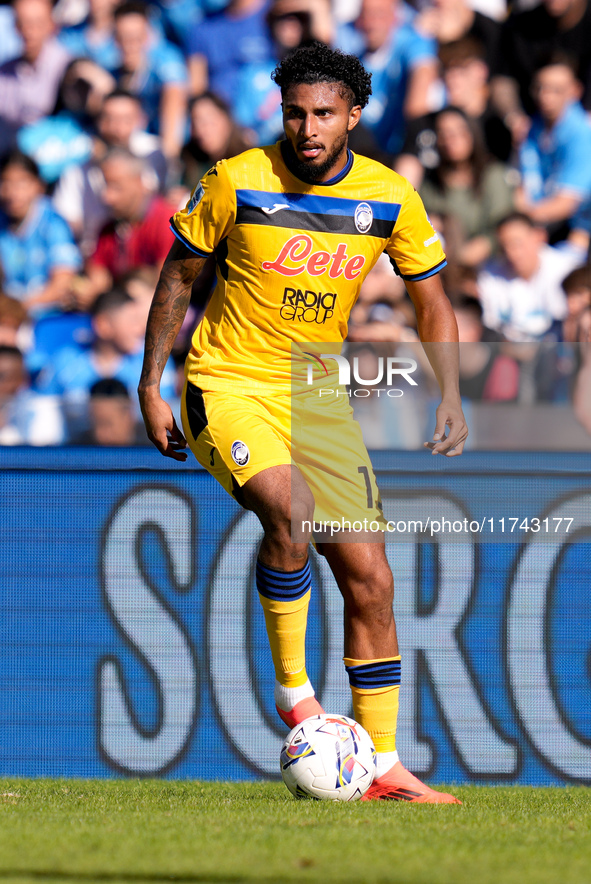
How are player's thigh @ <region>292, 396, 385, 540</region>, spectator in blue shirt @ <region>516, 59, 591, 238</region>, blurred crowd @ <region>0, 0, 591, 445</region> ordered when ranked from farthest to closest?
spectator in blue shirt @ <region>516, 59, 591, 238</region>
blurred crowd @ <region>0, 0, 591, 445</region>
player's thigh @ <region>292, 396, 385, 540</region>

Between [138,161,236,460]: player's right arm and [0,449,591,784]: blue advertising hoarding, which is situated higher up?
[138,161,236,460]: player's right arm

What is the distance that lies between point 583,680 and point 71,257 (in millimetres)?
A: 5377

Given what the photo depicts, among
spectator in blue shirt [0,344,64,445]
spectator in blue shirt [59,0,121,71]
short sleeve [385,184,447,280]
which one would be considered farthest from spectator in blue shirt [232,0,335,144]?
short sleeve [385,184,447,280]

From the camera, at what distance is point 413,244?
4215 millimetres

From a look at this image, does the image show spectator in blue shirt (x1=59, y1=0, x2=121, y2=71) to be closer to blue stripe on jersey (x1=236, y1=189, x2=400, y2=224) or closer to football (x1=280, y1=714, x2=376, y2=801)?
blue stripe on jersey (x1=236, y1=189, x2=400, y2=224)

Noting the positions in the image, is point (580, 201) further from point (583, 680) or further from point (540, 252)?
point (583, 680)

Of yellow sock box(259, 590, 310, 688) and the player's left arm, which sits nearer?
yellow sock box(259, 590, 310, 688)

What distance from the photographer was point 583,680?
16.5ft

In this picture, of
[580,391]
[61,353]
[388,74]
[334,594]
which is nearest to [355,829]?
[334,594]

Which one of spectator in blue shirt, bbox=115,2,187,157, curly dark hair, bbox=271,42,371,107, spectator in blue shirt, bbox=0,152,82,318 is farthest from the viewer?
spectator in blue shirt, bbox=115,2,187,157

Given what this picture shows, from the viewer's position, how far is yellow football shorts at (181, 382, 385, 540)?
3.94m

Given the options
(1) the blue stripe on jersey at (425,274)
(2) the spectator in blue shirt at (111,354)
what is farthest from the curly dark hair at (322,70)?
(2) the spectator in blue shirt at (111,354)

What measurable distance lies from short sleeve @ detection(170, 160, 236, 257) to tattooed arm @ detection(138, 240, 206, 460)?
0.05 metres

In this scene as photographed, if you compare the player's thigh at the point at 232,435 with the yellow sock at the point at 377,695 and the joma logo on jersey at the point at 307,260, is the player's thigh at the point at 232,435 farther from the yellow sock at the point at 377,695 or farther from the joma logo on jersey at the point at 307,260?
the yellow sock at the point at 377,695
